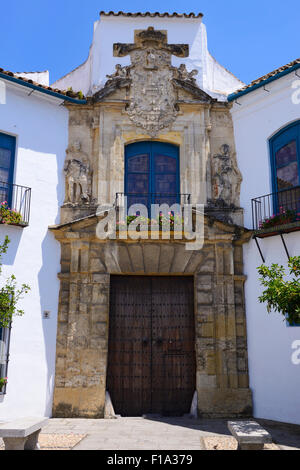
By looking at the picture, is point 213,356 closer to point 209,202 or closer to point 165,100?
point 209,202

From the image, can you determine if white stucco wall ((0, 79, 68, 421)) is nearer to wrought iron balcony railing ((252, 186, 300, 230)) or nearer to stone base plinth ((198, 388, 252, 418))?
stone base plinth ((198, 388, 252, 418))

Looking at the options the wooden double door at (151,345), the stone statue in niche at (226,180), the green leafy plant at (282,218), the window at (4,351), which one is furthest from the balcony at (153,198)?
→ the window at (4,351)

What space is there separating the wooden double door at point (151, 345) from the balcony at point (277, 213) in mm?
1697

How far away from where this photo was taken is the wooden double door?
8312 mm

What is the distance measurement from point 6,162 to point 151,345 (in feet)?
14.2

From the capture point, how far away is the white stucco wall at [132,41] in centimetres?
968

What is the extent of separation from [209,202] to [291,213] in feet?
5.38

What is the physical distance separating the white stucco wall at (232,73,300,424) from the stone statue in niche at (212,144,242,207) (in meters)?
0.14

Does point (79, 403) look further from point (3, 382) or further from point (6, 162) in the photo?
point (6, 162)

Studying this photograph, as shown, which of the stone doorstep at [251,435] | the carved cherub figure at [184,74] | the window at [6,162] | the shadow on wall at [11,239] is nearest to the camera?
the stone doorstep at [251,435]

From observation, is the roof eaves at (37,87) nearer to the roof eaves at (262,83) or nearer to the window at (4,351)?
the roof eaves at (262,83)

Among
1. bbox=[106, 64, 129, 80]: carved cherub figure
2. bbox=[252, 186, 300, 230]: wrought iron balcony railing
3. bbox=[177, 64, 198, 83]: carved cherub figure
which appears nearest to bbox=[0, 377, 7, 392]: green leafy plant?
bbox=[252, 186, 300, 230]: wrought iron balcony railing

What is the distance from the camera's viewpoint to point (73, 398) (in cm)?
805
